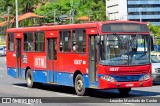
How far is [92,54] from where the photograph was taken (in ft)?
61.8

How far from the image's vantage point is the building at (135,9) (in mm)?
167875

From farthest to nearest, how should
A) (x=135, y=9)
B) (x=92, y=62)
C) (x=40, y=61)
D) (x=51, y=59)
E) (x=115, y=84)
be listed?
1. (x=135, y=9)
2. (x=40, y=61)
3. (x=51, y=59)
4. (x=92, y=62)
5. (x=115, y=84)

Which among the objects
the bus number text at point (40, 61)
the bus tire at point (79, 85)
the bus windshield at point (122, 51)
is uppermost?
the bus windshield at point (122, 51)

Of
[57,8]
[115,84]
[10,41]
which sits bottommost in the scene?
[115,84]

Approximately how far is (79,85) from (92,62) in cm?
121

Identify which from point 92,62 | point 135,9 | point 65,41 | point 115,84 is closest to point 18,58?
point 65,41

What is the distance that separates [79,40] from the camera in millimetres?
19656

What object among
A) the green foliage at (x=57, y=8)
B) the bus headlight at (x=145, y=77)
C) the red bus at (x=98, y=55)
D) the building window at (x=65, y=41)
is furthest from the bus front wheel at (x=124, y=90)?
the green foliage at (x=57, y=8)

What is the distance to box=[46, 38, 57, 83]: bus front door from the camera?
2166 centimetres

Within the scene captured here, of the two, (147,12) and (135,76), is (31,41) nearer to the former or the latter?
(135,76)

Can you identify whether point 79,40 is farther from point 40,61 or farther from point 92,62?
point 40,61

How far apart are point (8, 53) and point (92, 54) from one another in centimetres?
871

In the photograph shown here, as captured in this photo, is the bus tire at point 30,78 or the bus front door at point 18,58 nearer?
the bus tire at point 30,78

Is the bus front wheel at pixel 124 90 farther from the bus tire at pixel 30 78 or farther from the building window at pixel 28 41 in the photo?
the building window at pixel 28 41
